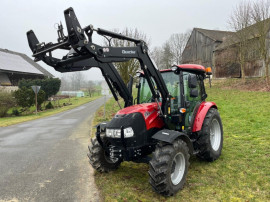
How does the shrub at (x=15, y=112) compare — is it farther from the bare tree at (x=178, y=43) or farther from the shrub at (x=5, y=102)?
the bare tree at (x=178, y=43)

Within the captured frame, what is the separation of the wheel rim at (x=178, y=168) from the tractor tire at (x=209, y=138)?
3.21ft

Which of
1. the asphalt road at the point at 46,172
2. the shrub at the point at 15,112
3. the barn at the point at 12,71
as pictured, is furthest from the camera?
the barn at the point at 12,71

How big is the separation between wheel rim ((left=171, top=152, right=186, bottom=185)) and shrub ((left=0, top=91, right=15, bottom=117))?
21.0 meters

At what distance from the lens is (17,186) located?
4477 millimetres

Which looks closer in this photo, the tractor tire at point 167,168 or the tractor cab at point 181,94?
the tractor tire at point 167,168

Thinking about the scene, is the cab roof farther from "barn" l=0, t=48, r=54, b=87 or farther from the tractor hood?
"barn" l=0, t=48, r=54, b=87

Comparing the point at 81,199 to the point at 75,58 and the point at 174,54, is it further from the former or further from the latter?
the point at 174,54

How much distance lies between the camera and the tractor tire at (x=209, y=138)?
187 inches

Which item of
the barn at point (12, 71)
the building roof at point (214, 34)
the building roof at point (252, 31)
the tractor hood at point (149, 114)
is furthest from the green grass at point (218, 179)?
the barn at point (12, 71)

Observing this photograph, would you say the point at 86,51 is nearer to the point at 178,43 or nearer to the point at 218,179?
the point at 218,179

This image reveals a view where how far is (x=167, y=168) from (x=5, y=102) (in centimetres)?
2253

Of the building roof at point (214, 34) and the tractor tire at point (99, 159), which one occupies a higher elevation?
the building roof at point (214, 34)

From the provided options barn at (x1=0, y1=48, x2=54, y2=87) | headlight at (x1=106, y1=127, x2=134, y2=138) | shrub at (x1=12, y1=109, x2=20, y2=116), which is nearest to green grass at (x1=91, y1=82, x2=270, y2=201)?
headlight at (x1=106, y1=127, x2=134, y2=138)

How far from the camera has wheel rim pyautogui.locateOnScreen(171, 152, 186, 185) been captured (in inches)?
153
